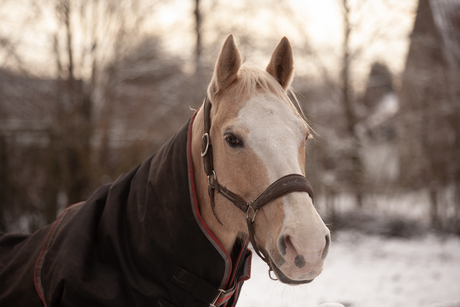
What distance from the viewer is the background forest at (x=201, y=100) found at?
5.52m

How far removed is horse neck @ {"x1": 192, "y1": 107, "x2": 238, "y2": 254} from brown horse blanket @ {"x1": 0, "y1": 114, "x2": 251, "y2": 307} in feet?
0.23

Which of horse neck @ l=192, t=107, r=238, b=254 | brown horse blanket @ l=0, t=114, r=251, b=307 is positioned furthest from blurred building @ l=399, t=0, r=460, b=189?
brown horse blanket @ l=0, t=114, r=251, b=307

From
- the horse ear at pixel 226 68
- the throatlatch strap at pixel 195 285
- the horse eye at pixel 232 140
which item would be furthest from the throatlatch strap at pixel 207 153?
the throatlatch strap at pixel 195 285

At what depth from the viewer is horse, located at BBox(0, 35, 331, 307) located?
1.41 m

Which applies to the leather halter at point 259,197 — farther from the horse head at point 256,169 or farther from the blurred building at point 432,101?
the blurred building at point 432,101

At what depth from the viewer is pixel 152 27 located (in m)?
7.69

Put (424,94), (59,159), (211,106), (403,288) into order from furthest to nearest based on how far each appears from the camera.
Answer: (424,94), (59,159), (403,288), (211,106)

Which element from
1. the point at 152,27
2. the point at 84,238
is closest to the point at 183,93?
the point at 152,27

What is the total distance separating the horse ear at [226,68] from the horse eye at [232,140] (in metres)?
0.33

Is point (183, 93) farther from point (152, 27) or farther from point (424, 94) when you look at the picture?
point (424, 94)

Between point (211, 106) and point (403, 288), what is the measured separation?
432 centimetres

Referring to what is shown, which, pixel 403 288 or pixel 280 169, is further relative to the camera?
pixel 403 288

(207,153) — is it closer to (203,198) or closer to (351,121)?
(203,198)

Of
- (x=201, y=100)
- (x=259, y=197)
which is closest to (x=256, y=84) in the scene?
(x=259, y=197)
